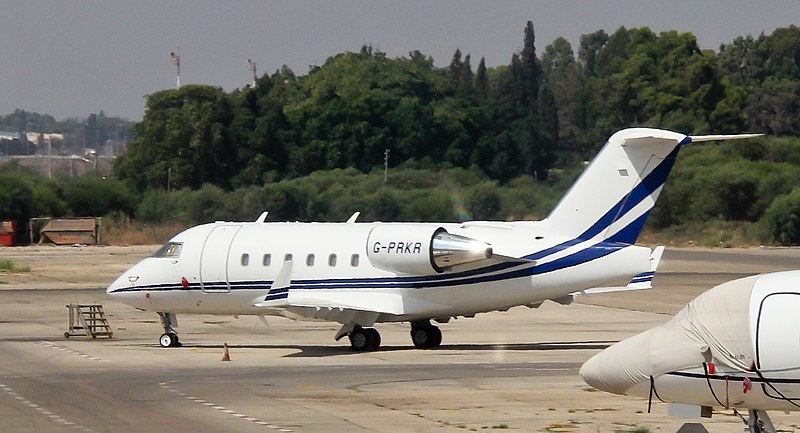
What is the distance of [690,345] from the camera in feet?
50.8

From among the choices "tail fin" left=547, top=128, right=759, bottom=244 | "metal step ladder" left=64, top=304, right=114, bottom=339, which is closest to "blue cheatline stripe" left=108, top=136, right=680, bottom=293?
"tail fin" left=547, top=128, right=759, bottom=244

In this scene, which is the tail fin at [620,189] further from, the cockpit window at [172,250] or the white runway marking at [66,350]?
the white runway marking at [66,350]

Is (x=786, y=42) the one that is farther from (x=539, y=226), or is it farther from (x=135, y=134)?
(x=539, y=226)

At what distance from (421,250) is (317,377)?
16.7 ft

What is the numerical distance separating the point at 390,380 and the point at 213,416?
5.27 metres

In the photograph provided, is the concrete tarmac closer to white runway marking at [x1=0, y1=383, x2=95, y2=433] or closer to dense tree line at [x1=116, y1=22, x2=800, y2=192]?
white runway marking at [x1=0, y1=383, x2=95, y2=433]

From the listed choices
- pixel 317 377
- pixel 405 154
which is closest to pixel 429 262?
pixel 317 377

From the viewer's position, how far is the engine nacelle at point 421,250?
30625 mm

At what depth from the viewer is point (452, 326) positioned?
39500 millimetres

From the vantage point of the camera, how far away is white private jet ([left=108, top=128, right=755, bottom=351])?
99.3 ft

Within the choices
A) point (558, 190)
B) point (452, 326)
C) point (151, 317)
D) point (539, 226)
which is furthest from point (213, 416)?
point (558, 190)

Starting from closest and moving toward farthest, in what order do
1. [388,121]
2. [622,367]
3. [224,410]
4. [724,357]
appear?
[724,357], [622,367], [224,410], [388,121]

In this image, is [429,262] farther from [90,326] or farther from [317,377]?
[90,326]

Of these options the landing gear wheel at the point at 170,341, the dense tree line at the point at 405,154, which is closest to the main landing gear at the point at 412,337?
the landing gear wheel at the point at 170,341
